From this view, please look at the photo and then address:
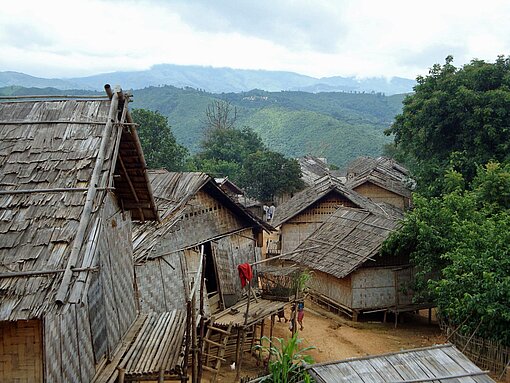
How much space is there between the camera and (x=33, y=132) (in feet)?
21.7

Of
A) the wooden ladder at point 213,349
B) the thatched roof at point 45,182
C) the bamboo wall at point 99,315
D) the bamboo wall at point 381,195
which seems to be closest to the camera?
the thatched roof at point 45,182

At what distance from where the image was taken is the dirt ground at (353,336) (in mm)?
14742

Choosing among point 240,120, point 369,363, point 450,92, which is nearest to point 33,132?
point 369,363

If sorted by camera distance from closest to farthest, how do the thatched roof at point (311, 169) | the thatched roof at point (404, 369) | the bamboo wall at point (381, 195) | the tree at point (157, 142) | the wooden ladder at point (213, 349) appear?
the thatched roof at point (404, 369)
the wooden ladder at point (213, 349)
the bamboo wall at point (381, 195)
the tree at point (157, 142)
the thatched roof at point (311, 169)

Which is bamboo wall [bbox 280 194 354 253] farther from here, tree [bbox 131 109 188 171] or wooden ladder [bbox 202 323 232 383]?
wooden ladder [bbox 202 323 232 383]

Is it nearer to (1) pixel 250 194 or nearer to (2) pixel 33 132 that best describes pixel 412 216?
(2) pixel 33 132

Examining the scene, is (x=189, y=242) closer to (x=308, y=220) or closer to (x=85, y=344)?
(x=85, y=344)

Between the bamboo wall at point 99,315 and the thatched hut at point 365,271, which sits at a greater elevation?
the bamboo wall at point 99,315

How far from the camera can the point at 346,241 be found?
61.9ft

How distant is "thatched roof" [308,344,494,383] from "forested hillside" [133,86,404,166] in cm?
6274

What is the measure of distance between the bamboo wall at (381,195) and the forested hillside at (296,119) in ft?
117

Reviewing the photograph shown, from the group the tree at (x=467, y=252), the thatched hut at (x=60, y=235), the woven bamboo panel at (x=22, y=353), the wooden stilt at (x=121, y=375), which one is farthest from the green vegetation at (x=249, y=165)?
the woven bamboo panel at (x=22, y=353)

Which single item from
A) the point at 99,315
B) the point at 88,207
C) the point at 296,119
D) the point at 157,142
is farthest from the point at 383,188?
the point at 296,119

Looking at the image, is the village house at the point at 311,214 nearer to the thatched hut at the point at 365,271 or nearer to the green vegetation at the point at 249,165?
the thatched hut at the point at 365,271
